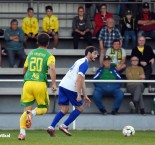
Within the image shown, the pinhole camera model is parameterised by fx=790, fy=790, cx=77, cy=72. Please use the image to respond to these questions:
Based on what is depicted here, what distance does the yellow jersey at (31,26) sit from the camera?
21328 millimetres

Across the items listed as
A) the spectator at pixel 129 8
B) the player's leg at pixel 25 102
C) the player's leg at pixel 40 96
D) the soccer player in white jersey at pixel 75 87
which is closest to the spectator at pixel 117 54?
the spectator at pixel 129 8

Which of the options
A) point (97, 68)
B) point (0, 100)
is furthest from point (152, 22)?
point (0, 100)

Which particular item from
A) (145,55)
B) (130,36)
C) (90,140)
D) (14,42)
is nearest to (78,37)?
(130,36)

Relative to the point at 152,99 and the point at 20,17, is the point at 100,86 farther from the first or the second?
the point at 20,17

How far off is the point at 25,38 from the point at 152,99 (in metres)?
4.09

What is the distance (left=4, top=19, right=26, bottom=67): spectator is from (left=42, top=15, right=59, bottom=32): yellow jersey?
946mm

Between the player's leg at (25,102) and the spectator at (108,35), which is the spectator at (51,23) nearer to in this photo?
the spectator at (108,35)

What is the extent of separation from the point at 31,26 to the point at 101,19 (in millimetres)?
1930

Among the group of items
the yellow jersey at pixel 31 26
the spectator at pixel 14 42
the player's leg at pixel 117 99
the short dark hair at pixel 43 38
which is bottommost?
the player's leg at pixel 117 99

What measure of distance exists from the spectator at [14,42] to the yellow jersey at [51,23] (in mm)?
946

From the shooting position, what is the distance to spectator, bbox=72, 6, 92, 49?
2123 cm

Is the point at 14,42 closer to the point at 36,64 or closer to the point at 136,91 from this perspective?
the point at 136,91

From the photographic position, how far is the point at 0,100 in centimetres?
1986

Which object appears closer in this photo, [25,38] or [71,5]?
[25,38]
